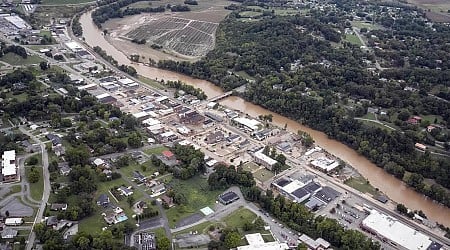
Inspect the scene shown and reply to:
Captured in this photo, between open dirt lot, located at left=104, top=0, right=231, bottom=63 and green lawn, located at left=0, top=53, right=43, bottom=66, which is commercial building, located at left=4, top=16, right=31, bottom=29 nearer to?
green lawn, located at left=0, top=53, right=43, bottom=66

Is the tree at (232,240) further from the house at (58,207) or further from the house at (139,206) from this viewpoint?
the house at (58,207)

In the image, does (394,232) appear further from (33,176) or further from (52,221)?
(33,176)

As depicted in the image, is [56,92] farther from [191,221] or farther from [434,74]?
[434,74]

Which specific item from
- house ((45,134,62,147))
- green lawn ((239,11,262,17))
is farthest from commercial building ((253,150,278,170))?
green lawn ((239,11,262,17))

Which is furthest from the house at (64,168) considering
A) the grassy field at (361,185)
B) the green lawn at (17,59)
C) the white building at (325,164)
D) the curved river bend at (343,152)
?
the green lawn at (17,59)

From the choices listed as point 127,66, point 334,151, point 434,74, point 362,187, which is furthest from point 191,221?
point 434,74

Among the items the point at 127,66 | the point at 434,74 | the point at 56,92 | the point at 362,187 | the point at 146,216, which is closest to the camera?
the point at 146,216
